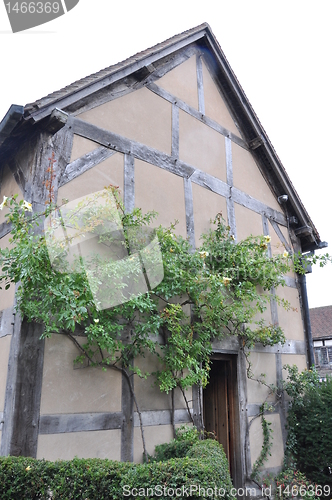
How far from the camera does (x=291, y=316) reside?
24.7ft

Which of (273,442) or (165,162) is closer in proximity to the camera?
(165,162)

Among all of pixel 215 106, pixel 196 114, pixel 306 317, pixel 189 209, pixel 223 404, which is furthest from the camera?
pixel 306 317

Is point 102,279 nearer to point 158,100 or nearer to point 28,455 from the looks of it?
point 28,455

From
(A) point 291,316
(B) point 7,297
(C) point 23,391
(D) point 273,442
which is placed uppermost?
(A) point 291,316

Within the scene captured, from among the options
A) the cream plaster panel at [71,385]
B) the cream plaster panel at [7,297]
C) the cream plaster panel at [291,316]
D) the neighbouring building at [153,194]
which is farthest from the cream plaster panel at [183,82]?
the cream plaster panel at [71,385]

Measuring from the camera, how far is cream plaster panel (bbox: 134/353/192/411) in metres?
4.77

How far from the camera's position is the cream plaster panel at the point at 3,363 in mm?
4069

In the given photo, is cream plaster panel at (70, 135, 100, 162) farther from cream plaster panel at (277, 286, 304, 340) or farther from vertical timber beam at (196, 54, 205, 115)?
cream plaster panel at (277, 286, 304, 340)

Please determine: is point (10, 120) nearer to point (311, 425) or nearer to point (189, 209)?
point (189, 209)

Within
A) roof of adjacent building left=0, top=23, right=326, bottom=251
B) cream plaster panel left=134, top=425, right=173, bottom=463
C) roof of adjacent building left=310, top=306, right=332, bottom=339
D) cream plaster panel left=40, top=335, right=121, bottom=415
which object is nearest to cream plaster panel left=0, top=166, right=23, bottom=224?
roof of adjacent building left=0, top=23, right=326, bottom=251

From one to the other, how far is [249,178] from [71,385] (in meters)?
5.02

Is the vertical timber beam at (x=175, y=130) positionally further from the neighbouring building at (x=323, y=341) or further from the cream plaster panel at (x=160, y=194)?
the neighbouring building at (x=323, y=341)

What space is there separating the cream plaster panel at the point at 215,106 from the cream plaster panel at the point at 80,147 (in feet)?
9.19

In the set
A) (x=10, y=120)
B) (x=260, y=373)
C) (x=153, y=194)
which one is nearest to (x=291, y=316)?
(x=260, y=373)
